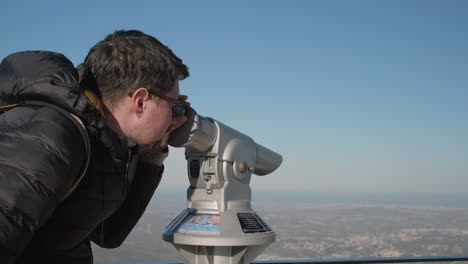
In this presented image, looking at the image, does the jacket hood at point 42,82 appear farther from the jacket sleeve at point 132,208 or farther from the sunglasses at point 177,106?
the jacket sleeve at point 132,208

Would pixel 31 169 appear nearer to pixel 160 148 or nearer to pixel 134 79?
pixel 134 79

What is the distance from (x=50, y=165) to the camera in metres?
1.38

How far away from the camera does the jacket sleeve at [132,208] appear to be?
2.34 m

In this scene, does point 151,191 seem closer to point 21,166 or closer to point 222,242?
point 222,242

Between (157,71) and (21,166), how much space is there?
711 mm

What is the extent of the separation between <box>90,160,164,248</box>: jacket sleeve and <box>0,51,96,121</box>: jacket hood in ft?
2.58

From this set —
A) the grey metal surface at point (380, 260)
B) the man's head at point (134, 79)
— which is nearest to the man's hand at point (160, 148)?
the man's head at point (134, 79)

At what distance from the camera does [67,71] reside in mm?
1664

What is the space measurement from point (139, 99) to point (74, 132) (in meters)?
0.44

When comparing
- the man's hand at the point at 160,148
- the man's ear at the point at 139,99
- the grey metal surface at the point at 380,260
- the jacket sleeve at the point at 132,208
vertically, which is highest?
the man's ear at the point at 139,99

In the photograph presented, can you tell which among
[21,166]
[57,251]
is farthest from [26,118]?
[57,251]

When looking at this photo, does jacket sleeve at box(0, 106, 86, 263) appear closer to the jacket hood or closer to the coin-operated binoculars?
the jacket hood

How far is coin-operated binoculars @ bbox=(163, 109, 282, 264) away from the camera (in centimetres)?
219

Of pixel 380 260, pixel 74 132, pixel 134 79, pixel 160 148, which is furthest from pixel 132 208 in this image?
pixel 380 260
